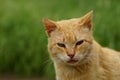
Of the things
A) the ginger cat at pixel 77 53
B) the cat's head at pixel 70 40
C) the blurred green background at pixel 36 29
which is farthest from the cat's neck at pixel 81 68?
the blurred green background at pixel 36 29

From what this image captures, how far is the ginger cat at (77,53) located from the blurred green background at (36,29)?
3.08 meters

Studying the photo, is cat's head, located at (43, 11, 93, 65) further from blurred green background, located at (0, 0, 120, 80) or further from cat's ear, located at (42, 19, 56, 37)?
blurred green background, located at (0, 0, 120, 80)

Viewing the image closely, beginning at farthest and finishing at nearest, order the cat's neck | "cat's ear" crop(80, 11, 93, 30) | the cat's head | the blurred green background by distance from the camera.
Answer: the blurred green background → the cat's neck → "cat's ear" crop(80, 11, 93, 30) → the cat's head

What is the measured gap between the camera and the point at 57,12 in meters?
11.0

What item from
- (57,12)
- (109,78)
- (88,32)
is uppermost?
(57,12)

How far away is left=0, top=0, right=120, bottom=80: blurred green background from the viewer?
33.6ft

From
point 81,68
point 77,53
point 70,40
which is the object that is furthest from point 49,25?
point 81,68

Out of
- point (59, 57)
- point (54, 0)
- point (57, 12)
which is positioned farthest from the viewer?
point (54, 0)

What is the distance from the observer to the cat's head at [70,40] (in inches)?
258

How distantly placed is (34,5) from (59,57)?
201 inches

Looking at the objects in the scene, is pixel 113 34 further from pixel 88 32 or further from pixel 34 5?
pixel 88 32

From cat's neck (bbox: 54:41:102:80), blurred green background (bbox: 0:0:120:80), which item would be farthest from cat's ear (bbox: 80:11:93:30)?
blurred green background (bbox: 0:0:120:80)

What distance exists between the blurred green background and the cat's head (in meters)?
3.33

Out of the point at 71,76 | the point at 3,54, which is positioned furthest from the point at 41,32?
the point at 71,76
